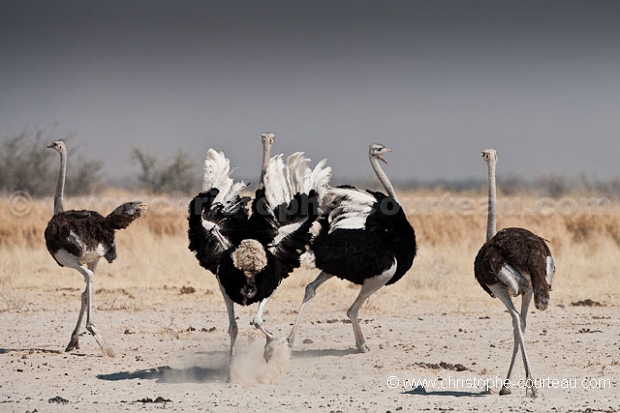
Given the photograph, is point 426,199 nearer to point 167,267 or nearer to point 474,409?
point 167,267

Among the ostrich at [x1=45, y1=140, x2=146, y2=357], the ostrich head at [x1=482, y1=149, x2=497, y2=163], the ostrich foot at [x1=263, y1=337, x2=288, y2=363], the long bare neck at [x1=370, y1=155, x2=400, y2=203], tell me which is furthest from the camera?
the long bare neck at [x1=370, y1=155, x2=400, y2=203]

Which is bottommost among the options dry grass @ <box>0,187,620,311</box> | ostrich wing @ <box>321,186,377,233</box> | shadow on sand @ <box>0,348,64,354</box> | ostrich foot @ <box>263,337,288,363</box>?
shadow on sand @ <box>0,348,64,354</box>

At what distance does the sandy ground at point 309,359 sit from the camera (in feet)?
27.8

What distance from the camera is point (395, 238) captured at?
1033 centimetres

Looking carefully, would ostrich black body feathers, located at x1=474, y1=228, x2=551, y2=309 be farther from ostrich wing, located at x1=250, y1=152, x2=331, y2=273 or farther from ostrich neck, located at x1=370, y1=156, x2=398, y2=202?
ostrich neck, located at x1=370, y1=156, x2=398, y2=202

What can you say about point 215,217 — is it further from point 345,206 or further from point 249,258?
point 345,206

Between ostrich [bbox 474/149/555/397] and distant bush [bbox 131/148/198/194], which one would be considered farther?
distant bush [bbox 131/148/198/194]

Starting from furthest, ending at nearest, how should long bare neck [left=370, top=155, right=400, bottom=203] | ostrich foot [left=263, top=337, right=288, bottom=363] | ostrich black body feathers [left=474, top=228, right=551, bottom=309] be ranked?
1. long bare neck [left=370, top=155, right=400, bottom=203]
2. ostrich foot [left=263, top=337, right=288, bottom=363]
3. ostrich black body feathers [left=474, top=228, right=551, bottom=309]

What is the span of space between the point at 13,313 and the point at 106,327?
1.43 meters

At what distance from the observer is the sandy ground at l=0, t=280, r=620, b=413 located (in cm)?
848

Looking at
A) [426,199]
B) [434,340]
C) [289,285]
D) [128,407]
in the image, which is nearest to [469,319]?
[434,340]

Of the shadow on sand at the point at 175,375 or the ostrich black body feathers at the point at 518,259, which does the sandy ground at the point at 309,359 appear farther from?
the ostrich black body feathers at the point at 518,259

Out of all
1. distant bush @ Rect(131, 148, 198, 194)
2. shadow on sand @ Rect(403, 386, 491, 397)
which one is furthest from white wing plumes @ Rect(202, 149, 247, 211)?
distant bush @ Rect(131, 148, 198, 194)

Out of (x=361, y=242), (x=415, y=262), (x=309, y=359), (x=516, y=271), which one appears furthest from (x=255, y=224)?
(x=415, y=262)
